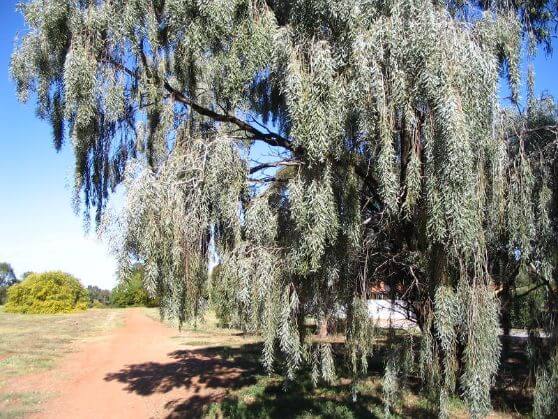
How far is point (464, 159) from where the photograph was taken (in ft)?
15.5

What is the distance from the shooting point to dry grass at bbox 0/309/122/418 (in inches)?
402

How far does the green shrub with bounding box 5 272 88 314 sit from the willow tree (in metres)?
33.0

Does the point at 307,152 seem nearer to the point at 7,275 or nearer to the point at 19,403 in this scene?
the point at 19,403

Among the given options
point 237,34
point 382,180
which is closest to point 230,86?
point 237,34

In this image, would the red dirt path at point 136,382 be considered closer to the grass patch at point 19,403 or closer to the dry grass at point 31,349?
the grass patch at point 19,403

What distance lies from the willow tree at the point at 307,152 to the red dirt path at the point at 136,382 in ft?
15.1

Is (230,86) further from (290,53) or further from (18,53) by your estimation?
(18,53)

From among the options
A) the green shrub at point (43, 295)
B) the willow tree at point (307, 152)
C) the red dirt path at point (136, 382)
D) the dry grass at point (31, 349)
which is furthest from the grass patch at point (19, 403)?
the green shrub at point (43, 295)

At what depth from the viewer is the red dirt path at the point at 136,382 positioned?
32.7ft

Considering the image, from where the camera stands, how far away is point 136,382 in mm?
12406

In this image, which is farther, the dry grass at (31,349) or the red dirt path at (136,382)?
the dry grass at (31,349)

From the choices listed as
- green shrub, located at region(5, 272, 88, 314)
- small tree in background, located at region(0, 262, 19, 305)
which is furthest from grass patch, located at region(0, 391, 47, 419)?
small tree in background, located at region(0, 262, 19, 305)

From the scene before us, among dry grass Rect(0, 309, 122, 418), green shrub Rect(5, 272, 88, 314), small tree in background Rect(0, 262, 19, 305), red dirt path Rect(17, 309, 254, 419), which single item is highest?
small tree in background Rect(0, 262, 19, 305)

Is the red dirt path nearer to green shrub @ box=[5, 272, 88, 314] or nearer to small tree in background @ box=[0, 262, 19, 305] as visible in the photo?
green shrub @ box=[5, 272, 88, 314]
